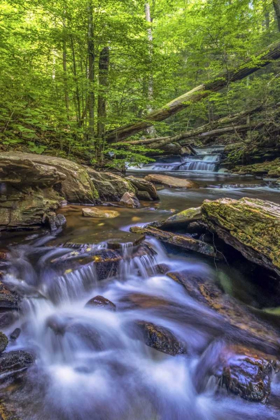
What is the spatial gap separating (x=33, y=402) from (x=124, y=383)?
2.57 feet

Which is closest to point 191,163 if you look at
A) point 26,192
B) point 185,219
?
point 185,219

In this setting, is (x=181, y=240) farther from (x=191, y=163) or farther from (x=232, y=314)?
(x=191, y=163)

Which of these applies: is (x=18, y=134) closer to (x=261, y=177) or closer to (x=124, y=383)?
(x=124, y=383)

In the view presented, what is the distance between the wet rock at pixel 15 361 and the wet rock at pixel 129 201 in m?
4.37

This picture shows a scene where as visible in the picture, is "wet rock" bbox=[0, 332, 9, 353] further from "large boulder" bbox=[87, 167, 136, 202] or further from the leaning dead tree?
the leaning dead tree

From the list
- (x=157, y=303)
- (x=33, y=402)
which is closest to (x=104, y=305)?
(x=157, y=303)

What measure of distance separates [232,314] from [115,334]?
4.56 feet

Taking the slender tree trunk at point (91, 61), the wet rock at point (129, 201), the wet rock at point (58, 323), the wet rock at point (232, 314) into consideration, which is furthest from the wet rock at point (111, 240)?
the slender tree trunk at point (91, 61)

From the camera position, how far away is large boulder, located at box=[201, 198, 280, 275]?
3.06m

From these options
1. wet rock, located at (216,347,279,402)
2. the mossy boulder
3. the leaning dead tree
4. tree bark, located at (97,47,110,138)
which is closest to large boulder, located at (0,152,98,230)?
tree bark, located at (97,47,110,138)

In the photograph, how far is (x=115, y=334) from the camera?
2846 mm

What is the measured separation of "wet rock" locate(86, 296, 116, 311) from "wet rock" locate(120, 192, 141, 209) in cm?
344

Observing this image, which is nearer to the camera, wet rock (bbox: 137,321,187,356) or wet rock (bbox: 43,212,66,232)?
wet rock (bbox: 137,321,187,356)

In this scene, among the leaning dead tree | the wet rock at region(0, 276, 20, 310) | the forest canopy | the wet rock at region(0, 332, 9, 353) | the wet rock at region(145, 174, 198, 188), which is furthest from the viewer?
the wet rock at region(145, 174, 198, 188)
